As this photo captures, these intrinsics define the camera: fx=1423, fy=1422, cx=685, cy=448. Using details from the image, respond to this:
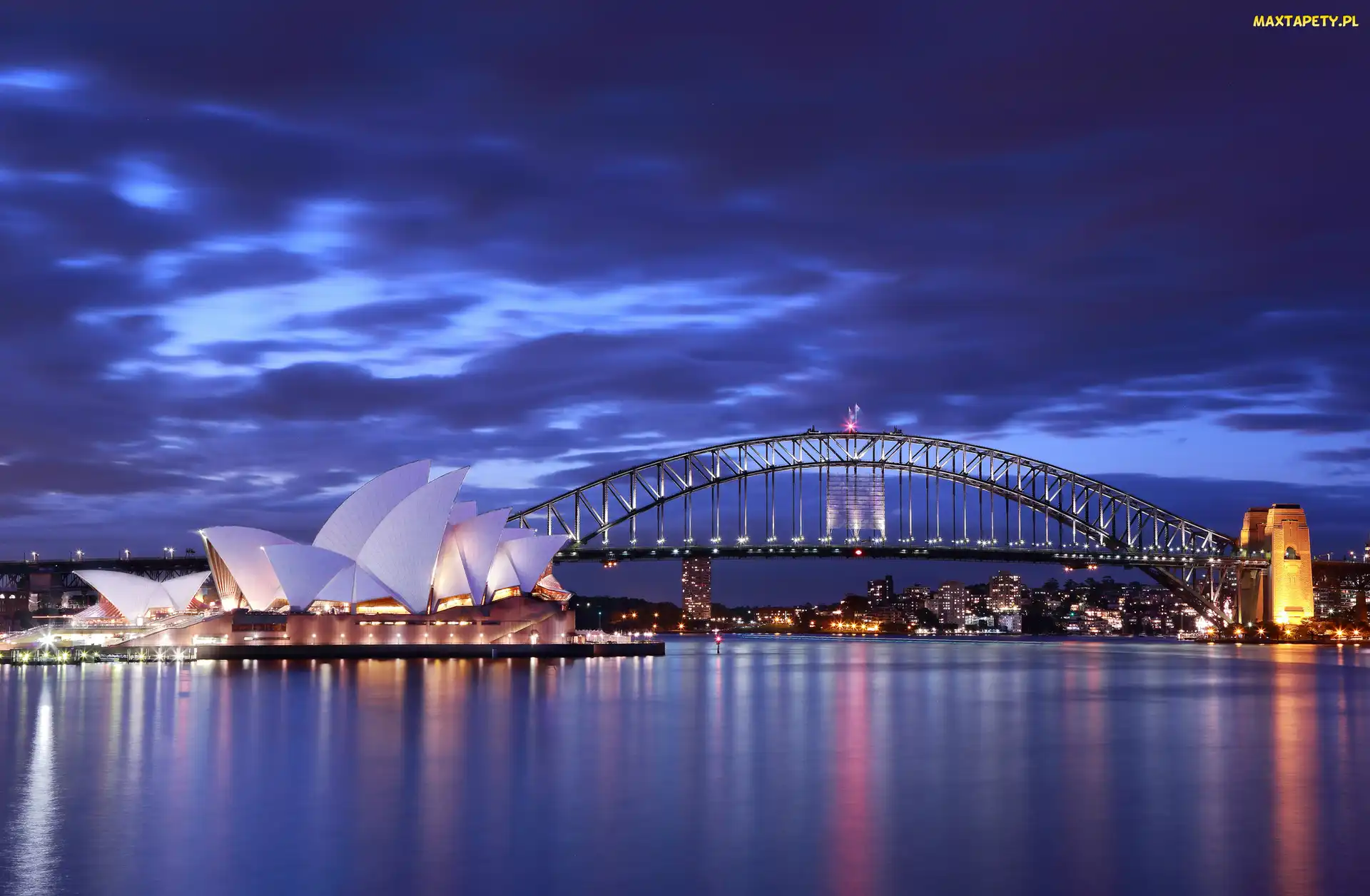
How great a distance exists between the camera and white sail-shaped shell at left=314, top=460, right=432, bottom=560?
71062mm

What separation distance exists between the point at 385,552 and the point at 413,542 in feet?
5.55

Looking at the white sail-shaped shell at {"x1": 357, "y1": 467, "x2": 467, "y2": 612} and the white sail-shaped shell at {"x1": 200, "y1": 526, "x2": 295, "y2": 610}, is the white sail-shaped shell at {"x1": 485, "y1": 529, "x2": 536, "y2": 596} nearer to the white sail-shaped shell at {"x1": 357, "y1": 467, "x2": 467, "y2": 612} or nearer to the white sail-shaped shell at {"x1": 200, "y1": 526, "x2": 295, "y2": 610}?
the white sail-shaped shell at {"x1": 357, "y1": 467, "x2": 467, "y2": 612}

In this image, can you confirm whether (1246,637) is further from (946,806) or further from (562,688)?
(946,806)

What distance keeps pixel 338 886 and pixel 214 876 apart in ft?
5.17

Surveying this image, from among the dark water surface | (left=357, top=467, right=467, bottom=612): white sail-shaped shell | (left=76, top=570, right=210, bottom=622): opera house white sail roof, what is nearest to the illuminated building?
(left=357, top=467, right=467, bottom=612): white sail-shaped shell

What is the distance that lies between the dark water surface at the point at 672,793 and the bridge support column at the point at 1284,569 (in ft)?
200

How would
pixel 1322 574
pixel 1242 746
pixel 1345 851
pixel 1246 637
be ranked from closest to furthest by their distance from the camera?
pixel 1345 851 → pixel 1242 746 → pixel 1246 637 → pixel 1322 574

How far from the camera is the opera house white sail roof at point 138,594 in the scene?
293 ft

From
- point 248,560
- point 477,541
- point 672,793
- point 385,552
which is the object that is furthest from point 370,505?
point 672,793

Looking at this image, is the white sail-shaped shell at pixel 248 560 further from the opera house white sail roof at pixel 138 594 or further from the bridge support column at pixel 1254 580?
the bridge support column at pixel 1254 580

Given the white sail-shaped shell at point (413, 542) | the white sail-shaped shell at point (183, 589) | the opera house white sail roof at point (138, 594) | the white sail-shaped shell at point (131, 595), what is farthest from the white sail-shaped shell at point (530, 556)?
the white sail-shaped shell at point (131, 595)

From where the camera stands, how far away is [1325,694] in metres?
46.5

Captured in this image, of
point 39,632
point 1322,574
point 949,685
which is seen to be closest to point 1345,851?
point 949,685

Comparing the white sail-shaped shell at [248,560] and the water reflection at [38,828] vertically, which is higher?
the white sail-shaped shell at [248,560]
